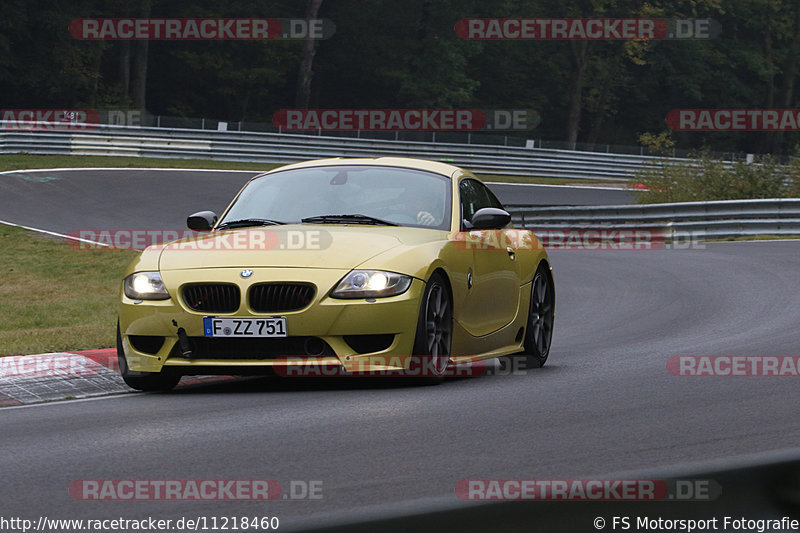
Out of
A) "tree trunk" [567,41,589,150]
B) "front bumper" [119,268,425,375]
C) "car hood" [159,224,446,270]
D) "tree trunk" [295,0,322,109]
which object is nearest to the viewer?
"front bumper" [119,268,425,375]

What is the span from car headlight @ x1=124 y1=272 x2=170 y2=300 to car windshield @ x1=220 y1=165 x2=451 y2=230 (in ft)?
3.63

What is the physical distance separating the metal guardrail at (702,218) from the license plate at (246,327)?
1808 centimetres

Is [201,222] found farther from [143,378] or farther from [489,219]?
[489,219]

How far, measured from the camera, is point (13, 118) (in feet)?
138

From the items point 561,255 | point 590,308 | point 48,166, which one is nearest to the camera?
point 590,308

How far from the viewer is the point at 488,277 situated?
9250 mm

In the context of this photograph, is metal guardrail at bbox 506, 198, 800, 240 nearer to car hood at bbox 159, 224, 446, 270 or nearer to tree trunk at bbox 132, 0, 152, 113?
car hood at bbox 159, 224, 446, 270

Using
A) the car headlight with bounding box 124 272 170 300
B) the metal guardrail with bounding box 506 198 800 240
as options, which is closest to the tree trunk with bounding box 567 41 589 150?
the metal guardrail with bounding box 506 198 800 240

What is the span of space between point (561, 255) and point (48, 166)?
19.8 meters

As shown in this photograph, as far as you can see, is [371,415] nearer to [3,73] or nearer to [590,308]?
[590,308]

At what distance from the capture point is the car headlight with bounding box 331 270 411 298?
7895 mm

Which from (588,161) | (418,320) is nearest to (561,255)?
(418,320)

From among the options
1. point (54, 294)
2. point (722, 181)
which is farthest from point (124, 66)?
point (54, 294)

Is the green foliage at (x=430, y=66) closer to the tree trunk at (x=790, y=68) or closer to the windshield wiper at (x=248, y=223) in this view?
the tree trunk at (x=790, y=68)
